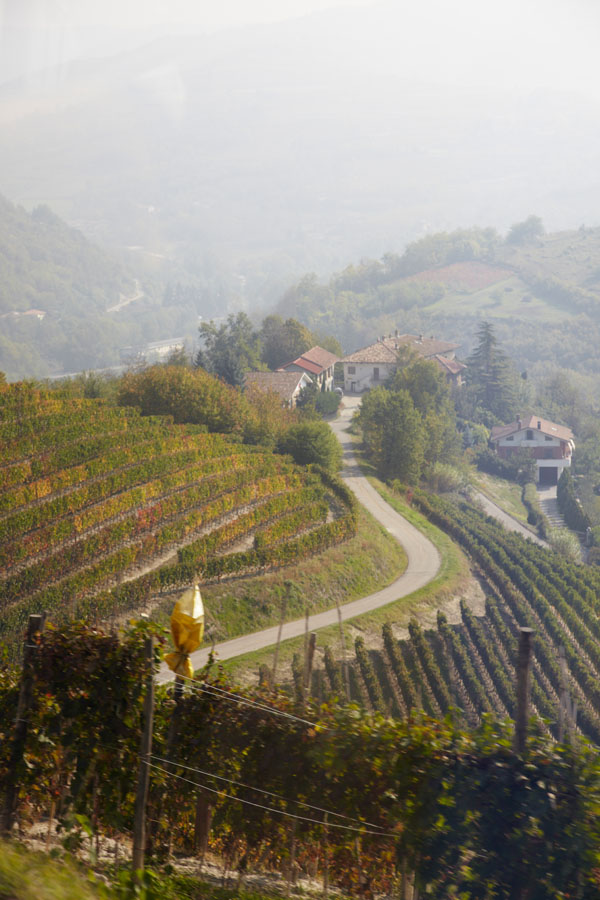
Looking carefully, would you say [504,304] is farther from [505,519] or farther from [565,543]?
[565,543]

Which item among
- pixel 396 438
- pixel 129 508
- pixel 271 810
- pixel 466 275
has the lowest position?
pixel 396 438

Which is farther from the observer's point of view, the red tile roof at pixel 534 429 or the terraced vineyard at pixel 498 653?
the red tile roof at pixel 534 429

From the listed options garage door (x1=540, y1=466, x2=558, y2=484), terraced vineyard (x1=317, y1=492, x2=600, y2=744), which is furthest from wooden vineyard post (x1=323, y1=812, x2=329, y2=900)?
garage door (x1=540, y1=466, x2=558, y2=484)

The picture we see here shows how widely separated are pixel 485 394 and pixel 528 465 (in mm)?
20951

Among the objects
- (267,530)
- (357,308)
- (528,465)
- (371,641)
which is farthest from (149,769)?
(357,308)

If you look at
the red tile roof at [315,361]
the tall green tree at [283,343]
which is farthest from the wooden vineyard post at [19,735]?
the tall green tree at [283,343]

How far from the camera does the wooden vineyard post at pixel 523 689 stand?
6445 millimetres

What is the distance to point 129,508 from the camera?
27781 millimetres

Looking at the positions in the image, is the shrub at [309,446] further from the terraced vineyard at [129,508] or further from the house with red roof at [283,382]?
the house with red roof at [283,382]

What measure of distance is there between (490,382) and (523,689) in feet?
301

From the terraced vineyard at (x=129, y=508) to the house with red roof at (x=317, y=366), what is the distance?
108 ft

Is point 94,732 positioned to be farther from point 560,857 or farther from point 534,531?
point 534,531

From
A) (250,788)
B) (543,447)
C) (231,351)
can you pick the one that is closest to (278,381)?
(231,351)

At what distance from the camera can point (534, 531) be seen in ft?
188
